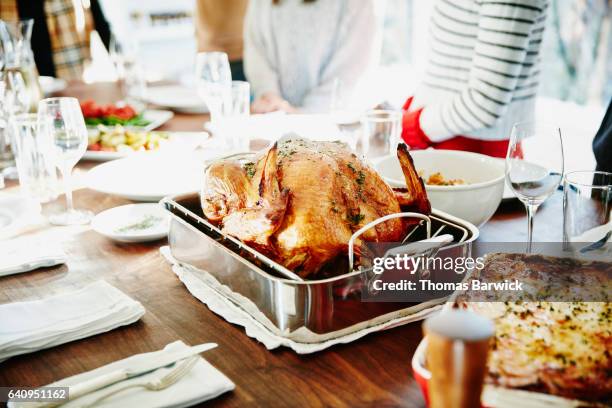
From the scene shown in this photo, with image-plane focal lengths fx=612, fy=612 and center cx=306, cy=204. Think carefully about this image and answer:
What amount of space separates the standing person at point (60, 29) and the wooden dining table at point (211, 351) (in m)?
3.97

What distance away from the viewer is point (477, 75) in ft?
6.54

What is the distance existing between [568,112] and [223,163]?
13.7 ft

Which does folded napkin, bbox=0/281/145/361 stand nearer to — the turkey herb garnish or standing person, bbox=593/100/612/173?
the turkey herb garnish

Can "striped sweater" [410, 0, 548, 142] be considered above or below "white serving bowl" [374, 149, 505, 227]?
above

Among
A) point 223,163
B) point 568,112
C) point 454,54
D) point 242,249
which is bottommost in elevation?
point 568,112

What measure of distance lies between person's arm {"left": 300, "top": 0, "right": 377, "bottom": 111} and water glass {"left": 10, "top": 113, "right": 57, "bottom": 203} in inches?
65.8

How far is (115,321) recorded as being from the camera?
103 centimetres

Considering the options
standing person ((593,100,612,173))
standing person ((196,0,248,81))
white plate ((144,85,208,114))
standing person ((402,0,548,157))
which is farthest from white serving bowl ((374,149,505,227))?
standing person ((196,0,248,81))

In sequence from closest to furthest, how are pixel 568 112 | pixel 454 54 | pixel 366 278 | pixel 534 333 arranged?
pixel 534 333 → pixel 366 278 → pixel 454 54 → pixel 568 112

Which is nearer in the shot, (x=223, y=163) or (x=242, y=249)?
(x=242, y=249)

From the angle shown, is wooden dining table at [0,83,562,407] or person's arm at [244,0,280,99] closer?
wooden dining table at [0,83,562,407]

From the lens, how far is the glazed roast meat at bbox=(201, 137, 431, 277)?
3.37 feet

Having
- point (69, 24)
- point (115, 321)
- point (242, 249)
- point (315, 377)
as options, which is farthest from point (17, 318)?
point (69, 24)

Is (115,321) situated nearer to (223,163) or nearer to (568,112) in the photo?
(223,163)
